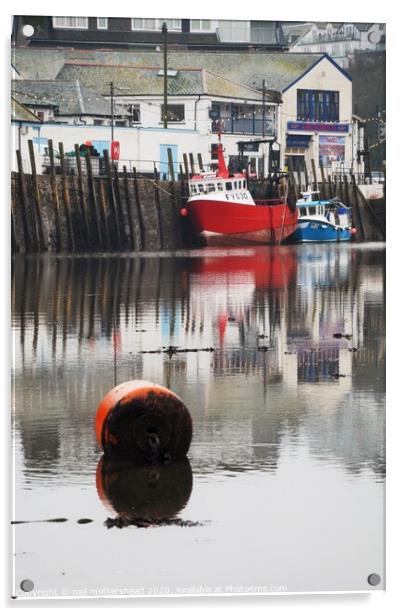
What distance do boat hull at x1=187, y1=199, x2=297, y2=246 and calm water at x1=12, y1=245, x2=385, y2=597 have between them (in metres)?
0.19

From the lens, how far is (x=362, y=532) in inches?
375

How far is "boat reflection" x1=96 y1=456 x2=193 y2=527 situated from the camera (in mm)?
9445

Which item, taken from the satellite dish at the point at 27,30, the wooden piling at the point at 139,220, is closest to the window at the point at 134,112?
the wooden piling at the point at 139,220

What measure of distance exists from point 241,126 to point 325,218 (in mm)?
907

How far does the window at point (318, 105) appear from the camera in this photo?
10852 mm

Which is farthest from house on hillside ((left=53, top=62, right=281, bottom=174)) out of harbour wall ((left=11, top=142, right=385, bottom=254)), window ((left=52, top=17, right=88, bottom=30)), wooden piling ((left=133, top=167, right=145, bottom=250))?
window ((left=52, top=17, right=88, bottom=30))

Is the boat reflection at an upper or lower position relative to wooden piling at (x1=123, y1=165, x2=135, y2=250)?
lower

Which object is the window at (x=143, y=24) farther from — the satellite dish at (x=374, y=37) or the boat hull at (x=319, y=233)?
the boat hull at (x=319, y=233)

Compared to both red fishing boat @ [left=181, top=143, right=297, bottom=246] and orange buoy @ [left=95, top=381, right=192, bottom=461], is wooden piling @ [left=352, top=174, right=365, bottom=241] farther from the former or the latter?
orange buoy @ [left=95, top=381, right=192, bottom=461]

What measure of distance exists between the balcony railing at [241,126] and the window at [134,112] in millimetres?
577

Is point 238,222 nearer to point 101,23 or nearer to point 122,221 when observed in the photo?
point 122,221

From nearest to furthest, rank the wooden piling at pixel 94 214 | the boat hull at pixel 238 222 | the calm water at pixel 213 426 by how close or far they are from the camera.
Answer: the calm water at pixel 213 426 < the wooden piling at pixel 94 214 < the boat hull at pixel 238 222

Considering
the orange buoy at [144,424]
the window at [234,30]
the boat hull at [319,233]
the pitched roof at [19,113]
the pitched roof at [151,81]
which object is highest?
the window at [234,30]

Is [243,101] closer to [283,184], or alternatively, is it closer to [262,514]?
[283,184]
